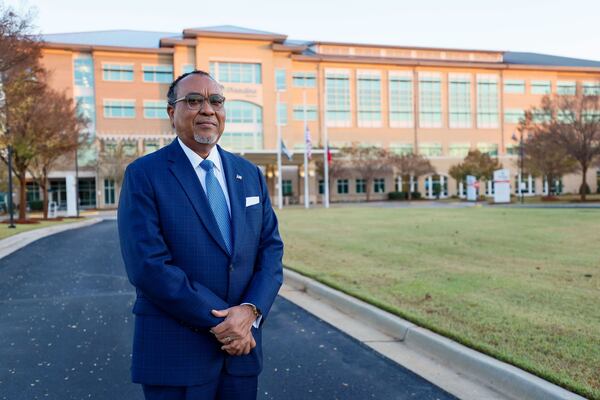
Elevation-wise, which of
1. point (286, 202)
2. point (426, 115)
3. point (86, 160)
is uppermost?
point (426, 115)

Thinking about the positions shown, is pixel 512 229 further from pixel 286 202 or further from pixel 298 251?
pixel 286 202

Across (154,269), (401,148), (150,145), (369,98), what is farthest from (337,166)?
(154,269)

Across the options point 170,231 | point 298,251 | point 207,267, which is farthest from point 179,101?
point 298,251

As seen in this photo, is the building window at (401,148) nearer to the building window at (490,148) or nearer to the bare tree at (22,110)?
the building window at (490,148)

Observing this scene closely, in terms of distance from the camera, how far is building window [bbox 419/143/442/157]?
221 ft

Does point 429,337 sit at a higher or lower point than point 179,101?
lower

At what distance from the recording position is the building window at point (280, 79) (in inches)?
2378

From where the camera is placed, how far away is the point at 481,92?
2714 inches

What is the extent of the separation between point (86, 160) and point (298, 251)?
160ft

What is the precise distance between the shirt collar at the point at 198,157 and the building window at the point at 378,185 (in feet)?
210

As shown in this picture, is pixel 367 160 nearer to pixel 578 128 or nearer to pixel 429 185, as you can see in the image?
pixel 429 185

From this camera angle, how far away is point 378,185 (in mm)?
66062

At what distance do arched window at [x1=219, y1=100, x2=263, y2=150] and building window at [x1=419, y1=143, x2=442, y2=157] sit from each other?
22.3m

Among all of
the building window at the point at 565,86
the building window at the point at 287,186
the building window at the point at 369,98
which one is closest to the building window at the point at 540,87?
the building window at the point at 565,86
